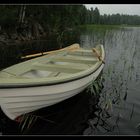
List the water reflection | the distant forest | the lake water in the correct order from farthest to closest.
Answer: the distant forest
the water reflection
the lake water

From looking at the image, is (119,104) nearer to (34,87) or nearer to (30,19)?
(34,87)

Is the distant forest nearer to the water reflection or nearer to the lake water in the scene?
the water reflection

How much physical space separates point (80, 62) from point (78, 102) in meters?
1.69

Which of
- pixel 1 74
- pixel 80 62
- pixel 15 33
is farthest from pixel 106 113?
pixel 15 33

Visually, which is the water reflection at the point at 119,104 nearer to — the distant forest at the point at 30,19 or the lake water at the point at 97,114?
the lake water at the point at 97,114

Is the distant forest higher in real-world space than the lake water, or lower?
higher

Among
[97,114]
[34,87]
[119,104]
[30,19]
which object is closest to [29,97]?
[34,87]

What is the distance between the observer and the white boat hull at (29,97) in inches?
205

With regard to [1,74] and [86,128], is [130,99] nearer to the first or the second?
[86,128]

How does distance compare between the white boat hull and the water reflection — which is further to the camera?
the water reflection

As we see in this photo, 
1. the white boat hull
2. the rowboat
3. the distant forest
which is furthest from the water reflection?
the distant forest

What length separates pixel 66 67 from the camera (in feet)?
23.3

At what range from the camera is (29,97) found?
541 centimetres

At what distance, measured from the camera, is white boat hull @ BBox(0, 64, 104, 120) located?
5199 millimetres
